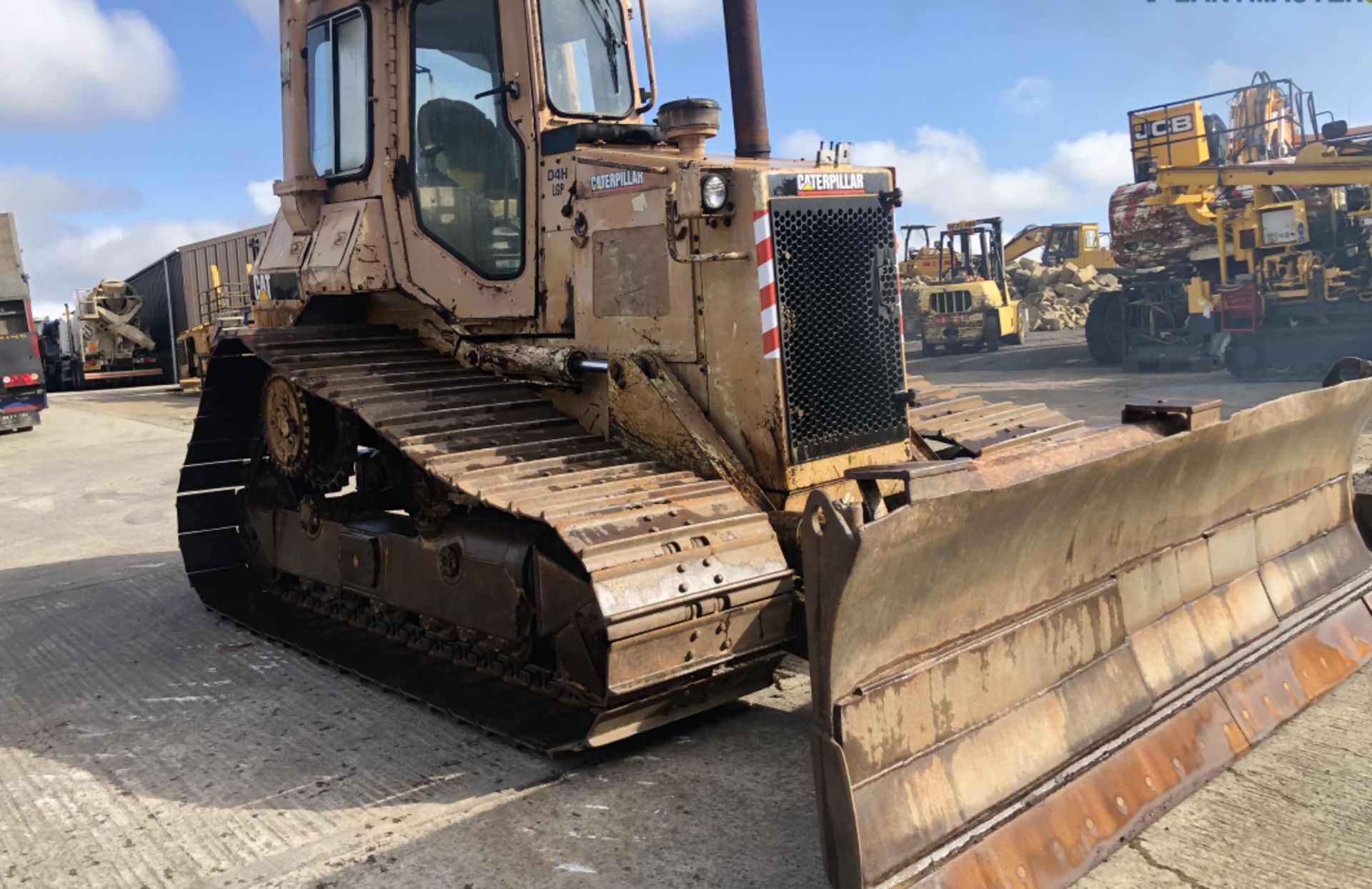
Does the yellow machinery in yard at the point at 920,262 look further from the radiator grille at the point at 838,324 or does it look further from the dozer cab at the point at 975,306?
the radiator grille at the point at 838,324

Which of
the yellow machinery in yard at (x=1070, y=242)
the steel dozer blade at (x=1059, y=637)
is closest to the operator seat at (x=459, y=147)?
the steel dozer blade at (x=1059, y=637)

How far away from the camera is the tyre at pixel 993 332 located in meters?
29.2

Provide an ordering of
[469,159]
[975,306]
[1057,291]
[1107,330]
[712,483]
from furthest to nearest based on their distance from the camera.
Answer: [1057,291] < [975,306] < [1107,330] < [469,159] < [712,483]

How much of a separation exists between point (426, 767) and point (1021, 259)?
1582 inches

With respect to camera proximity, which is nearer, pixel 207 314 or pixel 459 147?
pixel 459 147

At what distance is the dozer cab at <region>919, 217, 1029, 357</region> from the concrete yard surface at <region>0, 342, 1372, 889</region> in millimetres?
24896

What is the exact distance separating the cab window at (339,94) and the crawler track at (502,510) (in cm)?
98

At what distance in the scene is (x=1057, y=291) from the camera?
38906 millimetres

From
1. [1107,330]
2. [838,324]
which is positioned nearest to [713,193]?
[838,324]

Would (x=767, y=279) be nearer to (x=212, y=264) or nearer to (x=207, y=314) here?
(x=207, y=314)

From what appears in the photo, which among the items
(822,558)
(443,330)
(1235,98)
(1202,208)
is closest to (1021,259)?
(1235,98)

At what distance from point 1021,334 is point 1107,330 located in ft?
34.7

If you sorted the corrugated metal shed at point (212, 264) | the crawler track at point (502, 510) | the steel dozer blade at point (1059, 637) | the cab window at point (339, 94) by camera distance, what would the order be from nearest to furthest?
the steel dozer blade at point (1059, 637) → the crawler track at point (502, 510) → the cab window at point (339, 94) → the corrugated metal shed at point (212, 264)

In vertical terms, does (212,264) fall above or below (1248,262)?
above
